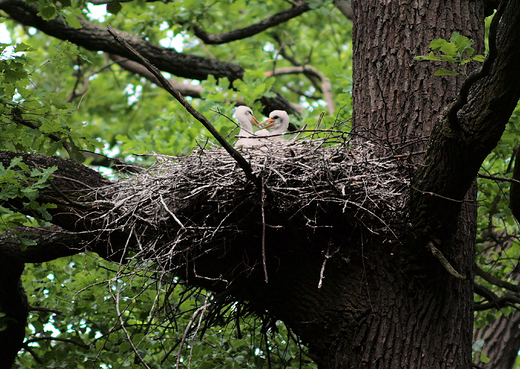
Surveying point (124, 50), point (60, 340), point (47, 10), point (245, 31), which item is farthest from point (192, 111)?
point (245, 31)

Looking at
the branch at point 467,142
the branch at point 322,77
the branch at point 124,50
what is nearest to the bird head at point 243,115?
the branch at point 124,50

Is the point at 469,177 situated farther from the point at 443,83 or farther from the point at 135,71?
the point at 135,71

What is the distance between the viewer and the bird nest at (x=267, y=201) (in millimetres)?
2875

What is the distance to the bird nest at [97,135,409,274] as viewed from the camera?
2.88m

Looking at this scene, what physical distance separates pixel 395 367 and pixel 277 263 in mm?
822

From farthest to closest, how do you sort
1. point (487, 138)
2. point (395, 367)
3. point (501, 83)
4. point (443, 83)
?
point (443, 83) < point (395, 367) < point (487, 138) < point (501, 83)

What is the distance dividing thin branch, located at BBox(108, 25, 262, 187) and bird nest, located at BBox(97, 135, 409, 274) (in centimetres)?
14

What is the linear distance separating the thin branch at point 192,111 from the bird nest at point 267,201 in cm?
14

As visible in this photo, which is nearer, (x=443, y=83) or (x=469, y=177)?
(x=469, y=177)

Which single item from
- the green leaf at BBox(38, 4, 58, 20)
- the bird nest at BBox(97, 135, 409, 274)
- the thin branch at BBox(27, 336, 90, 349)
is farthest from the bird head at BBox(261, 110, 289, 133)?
the thin branch at BBox(27, 336, 90, 349)

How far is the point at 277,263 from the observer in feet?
10.7

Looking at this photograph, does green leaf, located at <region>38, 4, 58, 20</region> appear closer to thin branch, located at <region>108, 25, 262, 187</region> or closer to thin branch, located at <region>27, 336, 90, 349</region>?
thin branch, located at <region>108, 25, 262, 187</region>

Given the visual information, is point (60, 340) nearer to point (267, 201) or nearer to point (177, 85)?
point (267, 201)

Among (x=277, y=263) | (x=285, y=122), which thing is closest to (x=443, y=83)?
(x=277, y=263)
